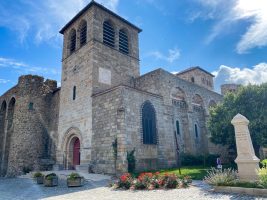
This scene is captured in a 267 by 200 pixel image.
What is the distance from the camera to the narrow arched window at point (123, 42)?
20842mm

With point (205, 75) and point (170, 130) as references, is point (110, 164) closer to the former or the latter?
point (170, 130)

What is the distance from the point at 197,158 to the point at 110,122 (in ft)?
26.2

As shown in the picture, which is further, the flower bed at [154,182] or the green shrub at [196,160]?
the green shrub at [196,160]

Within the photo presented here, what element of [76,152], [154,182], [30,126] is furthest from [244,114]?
[30,126]

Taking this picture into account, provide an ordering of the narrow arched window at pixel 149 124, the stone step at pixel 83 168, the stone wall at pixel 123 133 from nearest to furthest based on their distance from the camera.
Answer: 1. the stone wall at pixel 123 133
2. the stone step at pixel 83 168
3. the narrow arched window at pixel 149 124

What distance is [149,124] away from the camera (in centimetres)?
1600

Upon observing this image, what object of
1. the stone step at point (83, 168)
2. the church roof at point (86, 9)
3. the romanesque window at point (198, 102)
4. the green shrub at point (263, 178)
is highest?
the church roof at point (86, 9)

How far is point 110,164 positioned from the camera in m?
13.9

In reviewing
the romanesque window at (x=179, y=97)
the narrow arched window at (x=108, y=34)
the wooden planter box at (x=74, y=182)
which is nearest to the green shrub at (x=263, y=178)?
the wooden planter box at (x=74, y=182)

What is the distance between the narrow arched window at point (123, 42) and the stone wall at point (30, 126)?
25.6ft

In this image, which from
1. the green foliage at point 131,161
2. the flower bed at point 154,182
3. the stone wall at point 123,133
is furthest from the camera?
the stone wall at point 123,133

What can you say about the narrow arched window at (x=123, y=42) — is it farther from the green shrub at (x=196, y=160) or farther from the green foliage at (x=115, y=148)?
the green shrub at (x=196, y=160)

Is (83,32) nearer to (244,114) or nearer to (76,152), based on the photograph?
(76,152)

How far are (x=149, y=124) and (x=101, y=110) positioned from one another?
11.7 ft
